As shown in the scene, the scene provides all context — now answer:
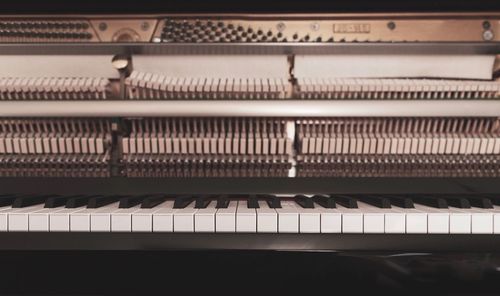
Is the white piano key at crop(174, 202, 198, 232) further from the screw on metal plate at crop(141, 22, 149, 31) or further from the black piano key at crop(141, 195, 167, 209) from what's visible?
the screw on metal plate at crop(141, 22, 149, 31)

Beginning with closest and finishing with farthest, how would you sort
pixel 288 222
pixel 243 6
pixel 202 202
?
pixel 288 222, pixel 202 202, pixel 243 6

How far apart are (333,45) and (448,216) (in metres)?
0.78

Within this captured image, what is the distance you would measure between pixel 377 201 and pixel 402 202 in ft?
0.31

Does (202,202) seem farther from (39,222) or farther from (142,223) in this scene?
(39,222)

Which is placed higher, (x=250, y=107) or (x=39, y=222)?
(x=250, y=107)

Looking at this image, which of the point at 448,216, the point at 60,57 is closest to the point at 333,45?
the point at 448,216

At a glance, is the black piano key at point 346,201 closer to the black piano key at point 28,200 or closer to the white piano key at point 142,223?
the white piano key at point 142,223

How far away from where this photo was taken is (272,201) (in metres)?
1.47

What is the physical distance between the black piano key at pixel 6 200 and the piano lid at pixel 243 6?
77 centimetres

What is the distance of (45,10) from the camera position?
1.61 m

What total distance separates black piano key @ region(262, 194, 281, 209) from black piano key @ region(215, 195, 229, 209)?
0.16 m

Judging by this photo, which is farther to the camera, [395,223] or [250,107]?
[250,107]

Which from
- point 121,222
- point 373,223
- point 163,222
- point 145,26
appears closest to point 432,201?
point 373,223

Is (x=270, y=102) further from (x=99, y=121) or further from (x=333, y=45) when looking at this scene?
(x=99, y=121)
